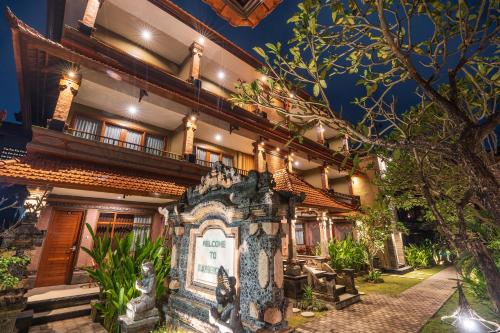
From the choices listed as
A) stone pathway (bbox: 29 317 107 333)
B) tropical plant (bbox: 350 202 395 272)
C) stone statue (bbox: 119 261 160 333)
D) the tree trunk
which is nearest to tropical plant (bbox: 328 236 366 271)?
tropical plant (bbox: 350 202 395 272)

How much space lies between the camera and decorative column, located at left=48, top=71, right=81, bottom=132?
805 centimetres

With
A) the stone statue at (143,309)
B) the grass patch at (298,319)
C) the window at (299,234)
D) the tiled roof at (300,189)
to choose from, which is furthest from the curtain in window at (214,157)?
the stone statue at (143,309)

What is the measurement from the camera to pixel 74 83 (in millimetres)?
8750

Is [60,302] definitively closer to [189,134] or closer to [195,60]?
[189,134]

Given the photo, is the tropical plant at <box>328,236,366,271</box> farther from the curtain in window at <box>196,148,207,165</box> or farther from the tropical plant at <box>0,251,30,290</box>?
the tropical plant at <box>0,251,30,290</box>

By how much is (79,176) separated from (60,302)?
384 cm

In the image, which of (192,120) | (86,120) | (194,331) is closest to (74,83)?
(86,120)

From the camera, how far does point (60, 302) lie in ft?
23.0

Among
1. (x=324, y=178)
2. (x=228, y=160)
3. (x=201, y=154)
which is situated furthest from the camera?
(x=324, y=178)

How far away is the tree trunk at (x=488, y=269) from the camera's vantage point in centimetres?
234

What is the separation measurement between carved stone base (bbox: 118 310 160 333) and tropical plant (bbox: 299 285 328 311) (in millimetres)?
5478

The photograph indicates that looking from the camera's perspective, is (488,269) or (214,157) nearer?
(488,269)

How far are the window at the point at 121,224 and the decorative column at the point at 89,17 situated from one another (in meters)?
7.61

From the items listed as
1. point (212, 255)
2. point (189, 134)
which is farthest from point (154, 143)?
point (212, 255)
